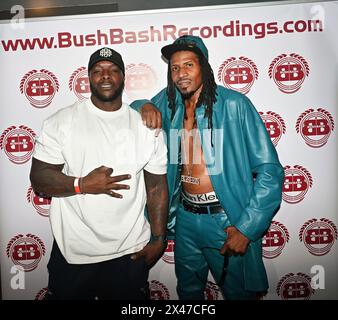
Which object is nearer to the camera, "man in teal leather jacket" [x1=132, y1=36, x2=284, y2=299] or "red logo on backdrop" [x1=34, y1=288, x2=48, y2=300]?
"man in teal leather jacket" [x1=132, y1=36, x2=284, y2=299]

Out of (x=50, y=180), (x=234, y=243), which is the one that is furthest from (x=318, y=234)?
(x=50, y=180)

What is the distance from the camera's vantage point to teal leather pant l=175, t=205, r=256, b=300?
6.20ft

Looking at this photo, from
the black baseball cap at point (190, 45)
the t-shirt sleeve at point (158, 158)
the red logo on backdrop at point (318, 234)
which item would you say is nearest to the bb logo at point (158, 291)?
the t-shirt sleeve at point (158, 158)

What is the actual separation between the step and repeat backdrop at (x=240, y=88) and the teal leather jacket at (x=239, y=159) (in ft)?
0.22

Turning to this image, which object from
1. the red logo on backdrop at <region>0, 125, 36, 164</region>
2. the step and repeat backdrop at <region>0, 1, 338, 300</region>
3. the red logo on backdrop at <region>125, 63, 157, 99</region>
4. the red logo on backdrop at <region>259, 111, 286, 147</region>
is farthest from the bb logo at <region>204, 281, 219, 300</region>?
the red logo on backdrop at <region>0, 125, 36, 164</region>

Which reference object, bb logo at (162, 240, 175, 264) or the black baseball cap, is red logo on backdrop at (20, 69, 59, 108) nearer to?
the black baseball cap

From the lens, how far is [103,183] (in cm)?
189

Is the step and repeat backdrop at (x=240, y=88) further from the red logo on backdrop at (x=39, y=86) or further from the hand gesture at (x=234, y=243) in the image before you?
the hand gesture at (x=234, y=243)

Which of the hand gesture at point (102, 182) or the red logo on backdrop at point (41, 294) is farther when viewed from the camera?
the red logo on backdrop at point (41, 294)

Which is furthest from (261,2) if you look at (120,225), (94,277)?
(94,277)

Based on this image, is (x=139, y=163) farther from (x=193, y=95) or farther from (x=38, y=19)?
(x=38, y=19)

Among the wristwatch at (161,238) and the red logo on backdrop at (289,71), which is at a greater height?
the red logo on backdrop at (289,71)

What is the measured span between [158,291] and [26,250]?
0.80 meters

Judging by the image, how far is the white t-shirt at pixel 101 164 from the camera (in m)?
1.88
